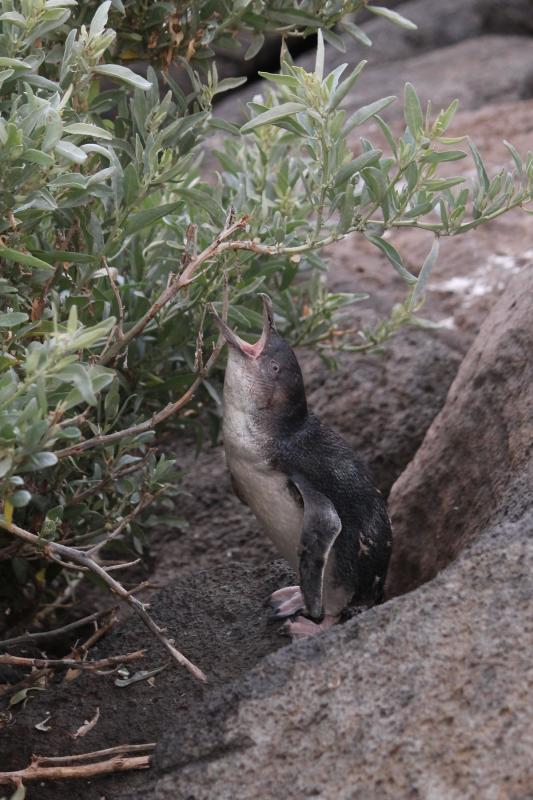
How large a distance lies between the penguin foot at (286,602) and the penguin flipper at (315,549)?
8.5 inches

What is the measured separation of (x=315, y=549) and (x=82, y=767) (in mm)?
825

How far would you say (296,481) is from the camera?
3.20m

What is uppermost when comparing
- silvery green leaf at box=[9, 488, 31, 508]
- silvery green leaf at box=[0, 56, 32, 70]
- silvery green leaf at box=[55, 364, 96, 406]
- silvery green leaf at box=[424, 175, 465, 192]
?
silvery green leaf at box=[0, 56, 32, 70]

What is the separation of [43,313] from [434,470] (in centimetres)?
150

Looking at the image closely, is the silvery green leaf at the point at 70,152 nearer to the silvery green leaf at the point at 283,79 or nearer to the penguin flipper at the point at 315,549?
the silvery green leaf at the point at 283,79

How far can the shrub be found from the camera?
8.46 ft

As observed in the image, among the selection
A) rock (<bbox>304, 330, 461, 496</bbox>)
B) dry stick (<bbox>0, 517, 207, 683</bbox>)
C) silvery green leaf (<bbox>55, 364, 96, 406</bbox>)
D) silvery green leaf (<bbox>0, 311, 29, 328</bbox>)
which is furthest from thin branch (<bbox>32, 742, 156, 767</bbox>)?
rock (<bbox>304, 330, 461, 496</bbox>)

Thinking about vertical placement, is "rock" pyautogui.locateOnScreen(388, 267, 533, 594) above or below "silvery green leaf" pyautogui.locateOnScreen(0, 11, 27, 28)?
below

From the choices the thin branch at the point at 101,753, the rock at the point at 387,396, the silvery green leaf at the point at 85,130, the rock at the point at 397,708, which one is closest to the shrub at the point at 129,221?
the silvery green leaf at the point at 85,130

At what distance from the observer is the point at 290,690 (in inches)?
93.7

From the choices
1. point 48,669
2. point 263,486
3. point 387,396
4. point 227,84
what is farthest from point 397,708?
point 387,396

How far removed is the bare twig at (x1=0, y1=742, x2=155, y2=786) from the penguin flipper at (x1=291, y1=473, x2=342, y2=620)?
0.59 metres

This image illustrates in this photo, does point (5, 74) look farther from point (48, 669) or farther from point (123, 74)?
point (48, 669)

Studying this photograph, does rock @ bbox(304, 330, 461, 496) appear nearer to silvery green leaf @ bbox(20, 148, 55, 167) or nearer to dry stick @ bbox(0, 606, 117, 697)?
dry stick @ bbox(0, 606, 117, 697)
